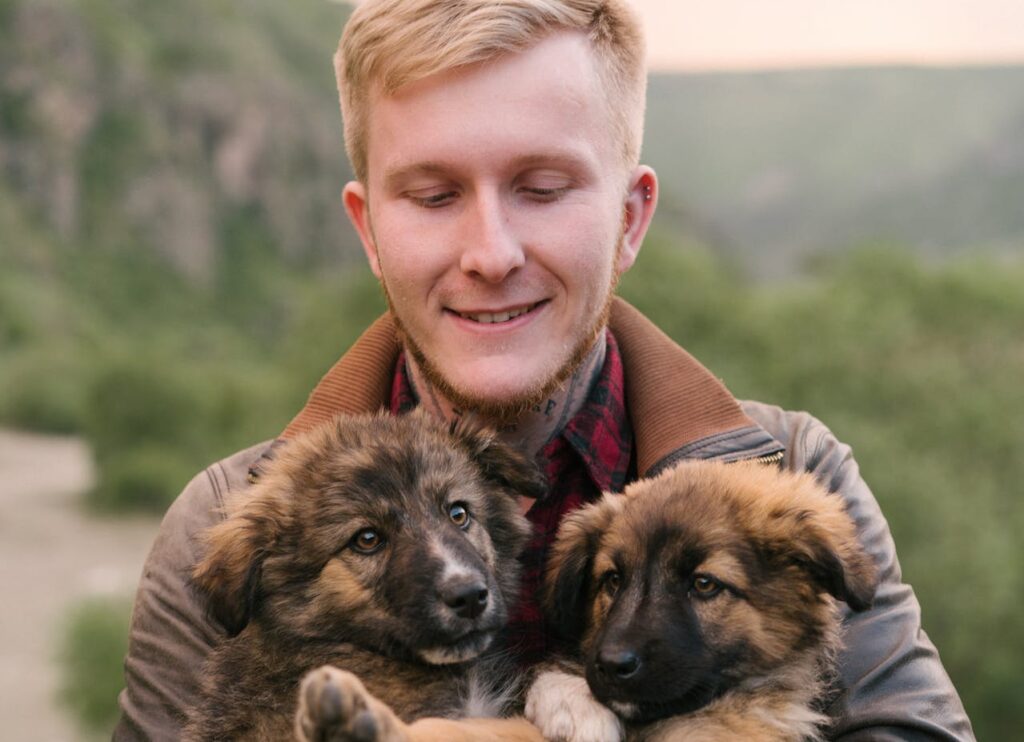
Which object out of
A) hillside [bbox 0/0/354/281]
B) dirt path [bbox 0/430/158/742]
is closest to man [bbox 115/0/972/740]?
dirt path [bbox 0/430/158/742]

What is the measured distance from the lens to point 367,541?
10.1ft

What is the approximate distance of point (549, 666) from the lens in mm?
3160

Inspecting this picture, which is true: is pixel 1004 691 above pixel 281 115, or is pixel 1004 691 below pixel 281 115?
below

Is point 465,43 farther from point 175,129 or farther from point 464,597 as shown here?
point 175,129

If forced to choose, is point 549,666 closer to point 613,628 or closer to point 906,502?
point 613,628

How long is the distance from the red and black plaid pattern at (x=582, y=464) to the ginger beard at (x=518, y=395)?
16 cm

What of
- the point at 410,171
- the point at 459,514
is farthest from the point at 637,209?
the point at 459,514

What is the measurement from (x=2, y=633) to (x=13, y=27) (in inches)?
865

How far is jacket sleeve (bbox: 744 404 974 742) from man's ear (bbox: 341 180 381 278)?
5.45 ft

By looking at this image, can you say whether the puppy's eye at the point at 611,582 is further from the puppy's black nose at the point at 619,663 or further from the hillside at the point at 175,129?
the hillside at the point at 175,129

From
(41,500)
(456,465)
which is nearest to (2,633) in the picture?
(41,500)

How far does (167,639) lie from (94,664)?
1553 centimetres

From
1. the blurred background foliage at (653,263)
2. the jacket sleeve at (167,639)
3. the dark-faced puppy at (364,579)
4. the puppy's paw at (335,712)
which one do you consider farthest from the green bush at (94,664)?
the puppy's paw at (335,712)

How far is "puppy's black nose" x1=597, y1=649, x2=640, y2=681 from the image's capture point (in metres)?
2.79
